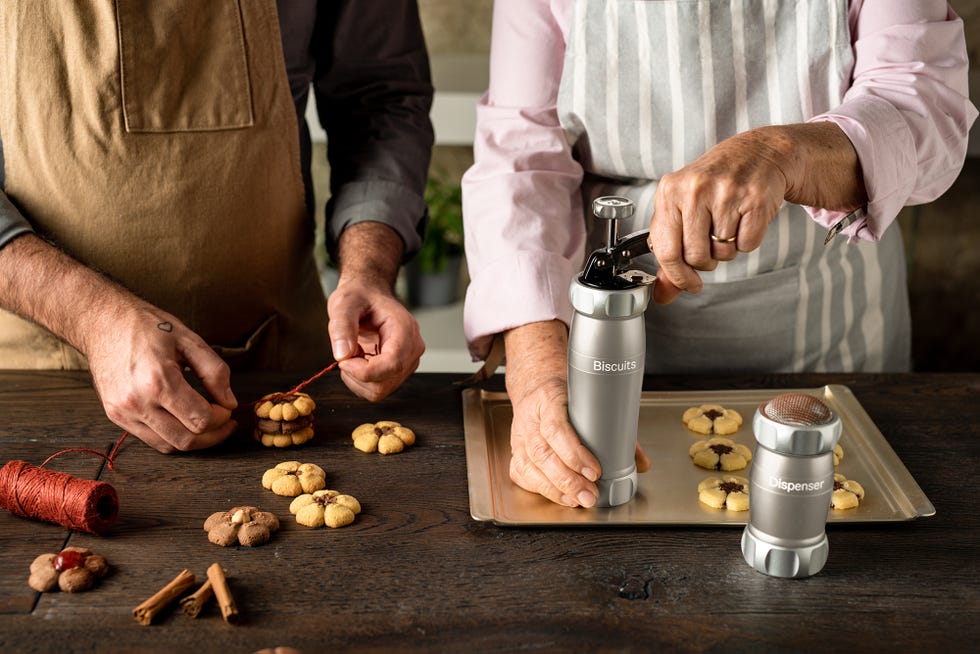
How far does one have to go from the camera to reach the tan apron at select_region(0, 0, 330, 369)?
59.6 inches

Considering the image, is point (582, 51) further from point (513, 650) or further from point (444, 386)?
point (513, 650)

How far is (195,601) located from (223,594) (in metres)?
0.03

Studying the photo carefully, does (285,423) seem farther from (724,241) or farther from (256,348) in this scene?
(724,241)

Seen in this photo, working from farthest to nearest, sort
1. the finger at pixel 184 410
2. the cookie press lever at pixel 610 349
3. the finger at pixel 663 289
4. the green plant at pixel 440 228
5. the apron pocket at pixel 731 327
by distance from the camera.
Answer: the green plant at pixel 440 228, the apron pocket at pixel 731 327, the finger at pixel 184 410, the finger at pixel 663 289, the cookie press lever at pixel 610 349

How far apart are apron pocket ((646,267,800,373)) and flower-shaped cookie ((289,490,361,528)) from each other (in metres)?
0.71

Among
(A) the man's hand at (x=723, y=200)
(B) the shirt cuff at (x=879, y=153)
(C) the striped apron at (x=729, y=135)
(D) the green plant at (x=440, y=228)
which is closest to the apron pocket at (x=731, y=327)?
(C) the striped apron at (x=729, y=135)

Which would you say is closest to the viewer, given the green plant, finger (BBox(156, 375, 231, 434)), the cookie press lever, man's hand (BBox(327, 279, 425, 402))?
the cookie press lever

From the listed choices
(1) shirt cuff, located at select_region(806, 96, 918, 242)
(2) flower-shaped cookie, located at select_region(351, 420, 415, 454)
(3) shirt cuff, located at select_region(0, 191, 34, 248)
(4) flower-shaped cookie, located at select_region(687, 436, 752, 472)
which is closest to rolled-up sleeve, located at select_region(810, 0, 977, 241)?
(1) shirt cuff, located at select_region(806, 96, 918, 242)

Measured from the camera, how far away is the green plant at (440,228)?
284 centimetres

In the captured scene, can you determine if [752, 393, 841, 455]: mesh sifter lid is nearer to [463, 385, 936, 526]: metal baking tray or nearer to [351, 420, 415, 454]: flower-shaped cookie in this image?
[463, 385, 936, 526]: metal baking tray

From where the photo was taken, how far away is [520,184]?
1526mm

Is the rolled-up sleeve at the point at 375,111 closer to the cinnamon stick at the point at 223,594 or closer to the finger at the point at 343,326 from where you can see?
the finger at the point at 343,326

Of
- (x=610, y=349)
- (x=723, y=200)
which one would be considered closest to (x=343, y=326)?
(x=610, y=349)

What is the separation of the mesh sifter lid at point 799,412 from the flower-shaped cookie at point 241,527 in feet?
1.86
